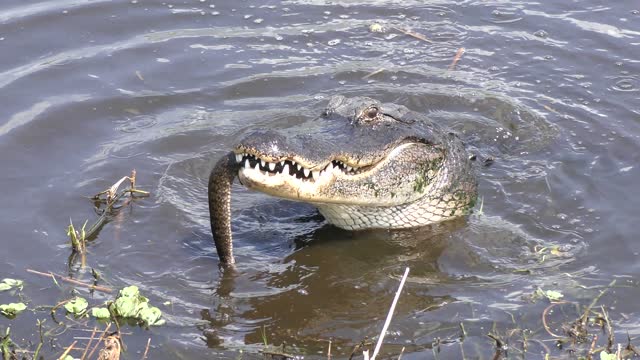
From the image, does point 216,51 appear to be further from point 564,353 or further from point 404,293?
point 564,353

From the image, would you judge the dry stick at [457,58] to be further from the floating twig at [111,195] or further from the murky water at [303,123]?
the floating twig at [111,195]

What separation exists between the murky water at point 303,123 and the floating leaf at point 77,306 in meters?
0.18

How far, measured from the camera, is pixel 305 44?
8.66 meters

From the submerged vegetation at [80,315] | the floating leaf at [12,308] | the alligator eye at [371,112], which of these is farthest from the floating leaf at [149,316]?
the alligator eye at [371,112]

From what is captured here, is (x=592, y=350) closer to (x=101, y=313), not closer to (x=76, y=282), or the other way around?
(x=101, y=313)

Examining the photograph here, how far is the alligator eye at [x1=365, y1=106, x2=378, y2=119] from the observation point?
5.93 m

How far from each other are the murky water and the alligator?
20 centimetres

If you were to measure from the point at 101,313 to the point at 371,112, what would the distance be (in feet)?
6.88

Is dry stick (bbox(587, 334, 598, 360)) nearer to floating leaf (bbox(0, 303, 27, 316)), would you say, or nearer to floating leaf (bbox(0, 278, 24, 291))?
floating leaf (bbox(0, 303, 27, 316))

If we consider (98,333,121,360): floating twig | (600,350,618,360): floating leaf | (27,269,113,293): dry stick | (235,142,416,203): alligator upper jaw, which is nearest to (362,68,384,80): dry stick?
(235,142,416,203): alligator upper jaw

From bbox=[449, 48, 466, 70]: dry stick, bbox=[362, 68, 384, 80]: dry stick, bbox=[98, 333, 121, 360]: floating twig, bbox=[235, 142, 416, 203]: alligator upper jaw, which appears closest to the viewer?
bbox=[98, 333, 121, 360]: floating twig

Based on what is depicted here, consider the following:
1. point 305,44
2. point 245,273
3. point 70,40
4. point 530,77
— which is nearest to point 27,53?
point 70,40

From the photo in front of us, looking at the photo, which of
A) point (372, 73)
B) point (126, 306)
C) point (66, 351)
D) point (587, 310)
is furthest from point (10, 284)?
point (372, 73)

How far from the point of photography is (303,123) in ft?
20.9
